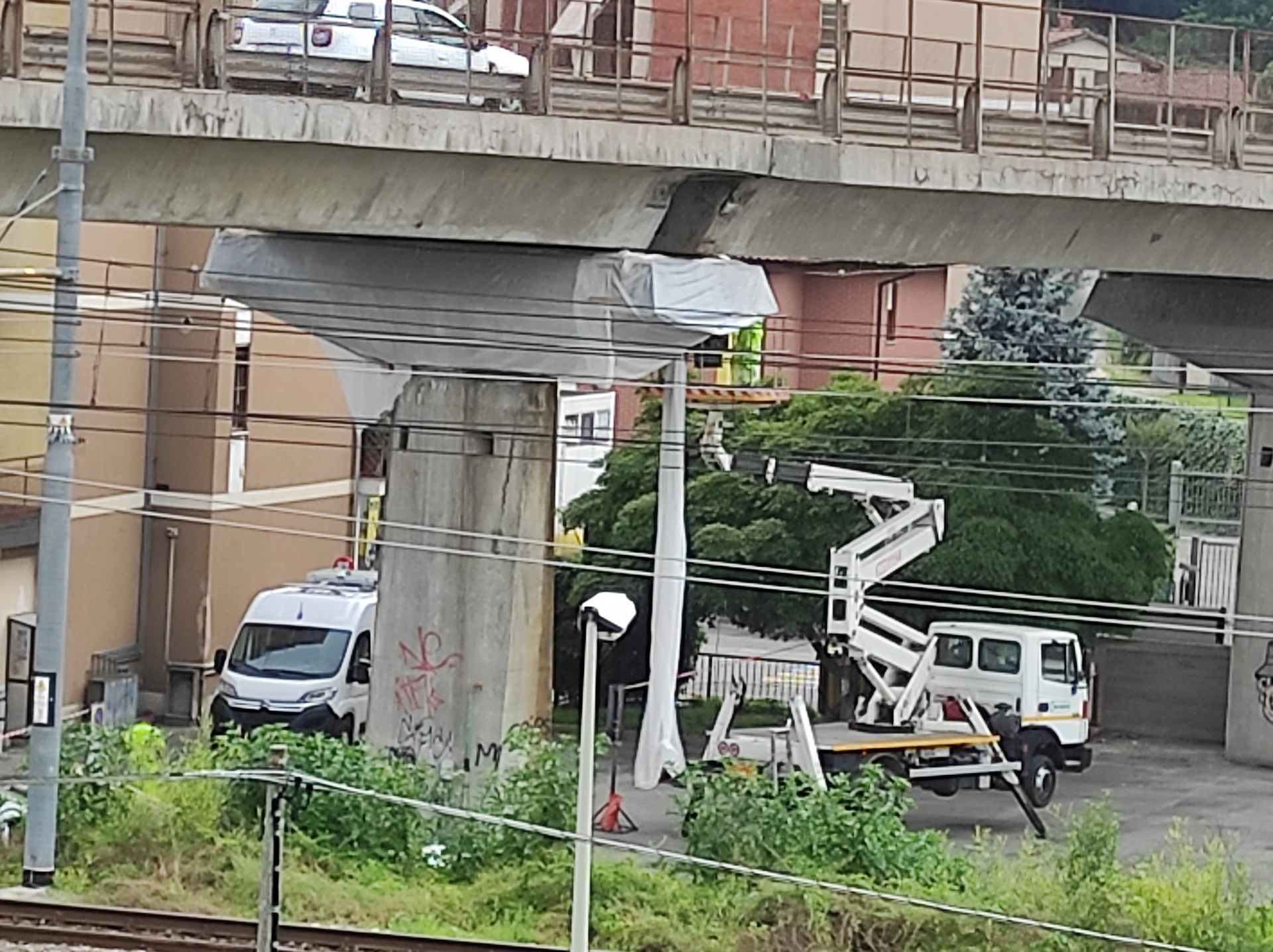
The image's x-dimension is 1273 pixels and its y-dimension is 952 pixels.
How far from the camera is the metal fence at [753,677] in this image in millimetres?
30062

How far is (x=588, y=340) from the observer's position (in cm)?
1966

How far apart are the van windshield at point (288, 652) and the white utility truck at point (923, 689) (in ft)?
15.9

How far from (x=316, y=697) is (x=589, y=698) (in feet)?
46.0

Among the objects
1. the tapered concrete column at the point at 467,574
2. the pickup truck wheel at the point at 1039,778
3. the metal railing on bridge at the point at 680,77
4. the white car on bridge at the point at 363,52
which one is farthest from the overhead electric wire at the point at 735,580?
the white car on bridge at the point at 363,52

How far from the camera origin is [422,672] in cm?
2009

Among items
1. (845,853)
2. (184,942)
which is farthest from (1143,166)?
(184,942)

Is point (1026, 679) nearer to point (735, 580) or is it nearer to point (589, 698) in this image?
point (735, 580)

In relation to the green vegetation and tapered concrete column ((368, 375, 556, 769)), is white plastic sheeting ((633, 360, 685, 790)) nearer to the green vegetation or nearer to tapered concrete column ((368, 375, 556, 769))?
tapered concrete column ((368, 375, 556, 769))

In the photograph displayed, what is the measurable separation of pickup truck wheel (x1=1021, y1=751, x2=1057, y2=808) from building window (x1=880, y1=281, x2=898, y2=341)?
22169mm

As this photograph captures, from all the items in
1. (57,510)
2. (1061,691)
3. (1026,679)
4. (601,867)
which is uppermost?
(57,510)

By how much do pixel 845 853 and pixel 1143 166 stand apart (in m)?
7.61

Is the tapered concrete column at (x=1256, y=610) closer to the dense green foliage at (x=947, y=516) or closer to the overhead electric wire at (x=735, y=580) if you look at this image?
the overhead electric wire at (x=735, y=580)

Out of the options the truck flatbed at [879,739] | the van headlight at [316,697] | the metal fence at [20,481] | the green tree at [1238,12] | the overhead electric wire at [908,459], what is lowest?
the van headlight at [316,697]

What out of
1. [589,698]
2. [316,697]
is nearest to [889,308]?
[316,697]
